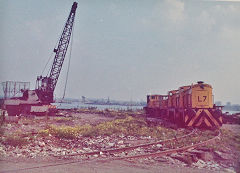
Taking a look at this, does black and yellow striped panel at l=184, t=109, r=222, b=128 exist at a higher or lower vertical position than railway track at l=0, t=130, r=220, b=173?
higher

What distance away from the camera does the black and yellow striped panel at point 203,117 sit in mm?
13469

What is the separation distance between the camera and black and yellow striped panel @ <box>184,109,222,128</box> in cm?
1347

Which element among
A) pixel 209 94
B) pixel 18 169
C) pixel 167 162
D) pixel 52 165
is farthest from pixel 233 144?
pixel 18 169

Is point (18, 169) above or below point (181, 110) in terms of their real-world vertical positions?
below

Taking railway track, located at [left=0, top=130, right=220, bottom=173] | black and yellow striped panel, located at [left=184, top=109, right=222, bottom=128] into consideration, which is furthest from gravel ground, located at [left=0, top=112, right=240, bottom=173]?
black and yellow striped panel, located at [left=184, top=109, right=222, bottom=128]

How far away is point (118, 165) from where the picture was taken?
589 centimetres

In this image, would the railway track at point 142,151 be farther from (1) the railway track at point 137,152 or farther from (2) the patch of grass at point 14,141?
(2) the patch of grass at point 14,141

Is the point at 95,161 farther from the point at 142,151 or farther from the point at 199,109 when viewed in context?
the point at 199,109

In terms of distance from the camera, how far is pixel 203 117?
13.5 metres

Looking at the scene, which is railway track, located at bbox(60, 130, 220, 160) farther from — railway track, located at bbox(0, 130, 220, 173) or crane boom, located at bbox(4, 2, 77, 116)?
crane boom, located at bbox(4, 2, 77, 116)

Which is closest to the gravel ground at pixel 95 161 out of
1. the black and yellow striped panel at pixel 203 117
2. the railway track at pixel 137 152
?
the railway track at pixel 137 152

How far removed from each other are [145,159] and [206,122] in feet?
27.7

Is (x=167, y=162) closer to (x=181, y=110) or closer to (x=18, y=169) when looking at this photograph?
(x=18, y=169)

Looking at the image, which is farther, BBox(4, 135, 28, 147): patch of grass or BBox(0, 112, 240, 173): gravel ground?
BBox(4, 135, 28, 147): patch of grass
